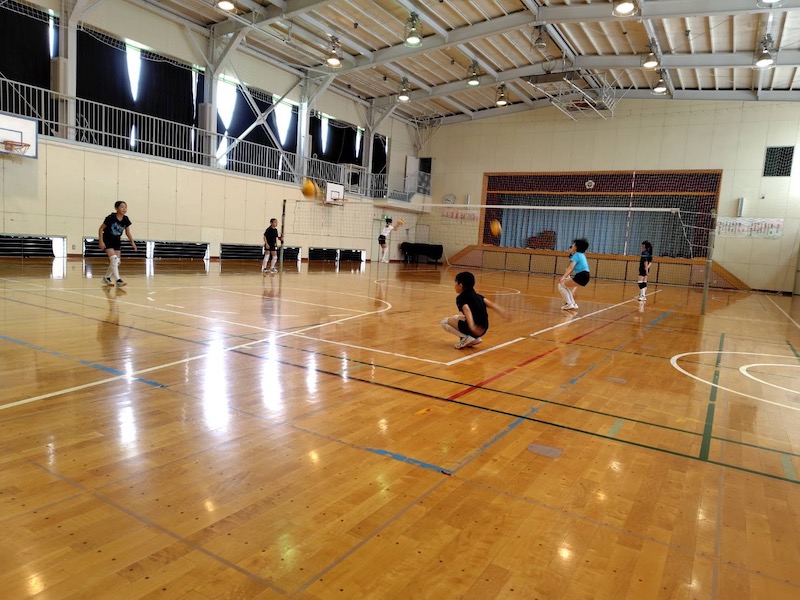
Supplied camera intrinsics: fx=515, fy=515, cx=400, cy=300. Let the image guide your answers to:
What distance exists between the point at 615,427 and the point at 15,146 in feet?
55.0

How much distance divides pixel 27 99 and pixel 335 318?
45.0 ft

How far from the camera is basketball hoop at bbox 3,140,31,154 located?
1402 centimetres

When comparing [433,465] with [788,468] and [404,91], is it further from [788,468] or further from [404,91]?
[404,91]

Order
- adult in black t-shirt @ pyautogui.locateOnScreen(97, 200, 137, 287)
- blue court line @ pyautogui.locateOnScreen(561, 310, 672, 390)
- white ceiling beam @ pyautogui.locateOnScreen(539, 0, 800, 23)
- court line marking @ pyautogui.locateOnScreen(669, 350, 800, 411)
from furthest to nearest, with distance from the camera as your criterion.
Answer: white ceiling beam @ pyautogui.locateOnScreen(539, 0, 800, 23) < adult in black t-shirt @ pyautogui.locateOnScreen(97, 200, 137, 287) < blue court line @ pyautogui.locateOnScreen(561, 310, 672, 390) < court line marking @ pyautogui.locateOnScreen(669, 350, 800, 411)

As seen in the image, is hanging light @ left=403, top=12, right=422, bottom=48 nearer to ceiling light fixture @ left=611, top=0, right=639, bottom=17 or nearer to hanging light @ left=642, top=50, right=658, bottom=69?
ceiling light fixture @ left=611, top=0, right=639, bottom=17

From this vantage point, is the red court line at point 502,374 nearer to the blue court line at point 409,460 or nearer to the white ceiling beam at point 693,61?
the blue court line at point 409,460

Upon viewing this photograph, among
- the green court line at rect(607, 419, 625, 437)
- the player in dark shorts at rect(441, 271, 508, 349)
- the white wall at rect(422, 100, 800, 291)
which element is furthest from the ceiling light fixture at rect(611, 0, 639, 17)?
the white wall at rect(422, 100, 800, 291)

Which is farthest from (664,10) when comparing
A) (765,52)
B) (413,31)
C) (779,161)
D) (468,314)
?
(468,314)

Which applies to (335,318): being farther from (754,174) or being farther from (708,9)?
(754,174)

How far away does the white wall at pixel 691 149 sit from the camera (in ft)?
73.4

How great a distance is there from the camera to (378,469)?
3.03m

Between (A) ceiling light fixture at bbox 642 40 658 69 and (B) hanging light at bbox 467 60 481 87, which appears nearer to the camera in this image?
(A) ceiling light fixture at bbox 642 40 658 69

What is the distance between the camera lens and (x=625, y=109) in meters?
25.6

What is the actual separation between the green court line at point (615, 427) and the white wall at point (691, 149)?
2359cm
